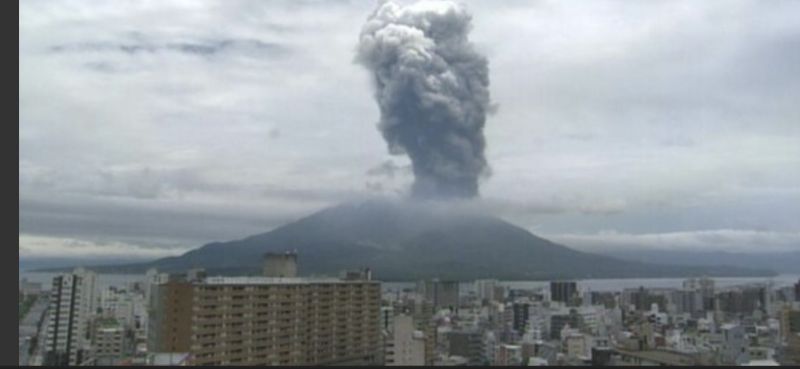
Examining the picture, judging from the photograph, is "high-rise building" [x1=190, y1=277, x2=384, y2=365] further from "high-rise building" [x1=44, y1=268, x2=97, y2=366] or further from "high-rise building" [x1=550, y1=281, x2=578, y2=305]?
"high-rise building" [x1=550, y1=281, x2=578, y2=305]

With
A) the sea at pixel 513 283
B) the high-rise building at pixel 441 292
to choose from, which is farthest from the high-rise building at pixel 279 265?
the high-rise building at pixel 441 292

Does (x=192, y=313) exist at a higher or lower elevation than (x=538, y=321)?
higher

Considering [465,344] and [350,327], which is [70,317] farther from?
[465,344]

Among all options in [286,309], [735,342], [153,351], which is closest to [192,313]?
[153,351]

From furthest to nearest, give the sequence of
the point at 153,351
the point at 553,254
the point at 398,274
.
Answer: the point at 553,254 < the point at 398,274 < the point at 153,351

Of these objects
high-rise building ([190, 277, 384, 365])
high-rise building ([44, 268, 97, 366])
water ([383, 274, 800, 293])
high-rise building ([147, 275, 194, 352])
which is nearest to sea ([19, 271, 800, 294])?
water ([383, 274, 800, 293])

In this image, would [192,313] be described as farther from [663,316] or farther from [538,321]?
[663,316]

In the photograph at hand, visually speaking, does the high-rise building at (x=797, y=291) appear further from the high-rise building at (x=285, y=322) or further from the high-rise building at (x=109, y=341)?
the high-rise building at (x=109, y=341)
